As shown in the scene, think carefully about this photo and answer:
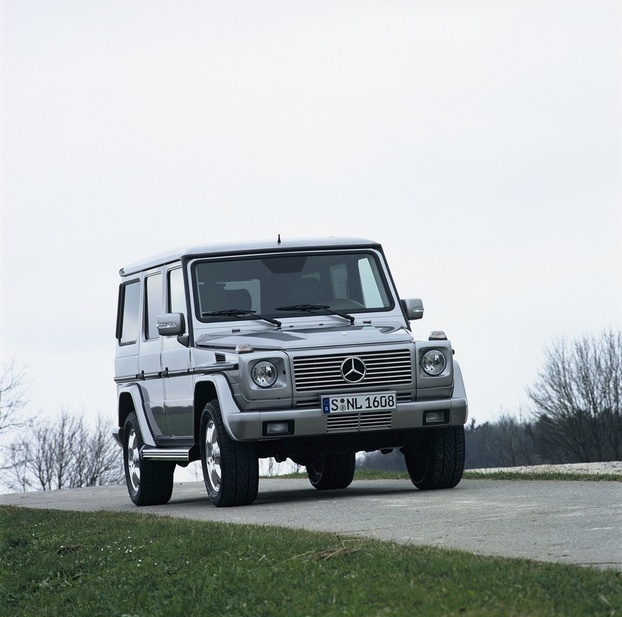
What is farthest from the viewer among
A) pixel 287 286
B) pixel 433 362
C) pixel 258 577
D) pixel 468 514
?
pixel 287 286

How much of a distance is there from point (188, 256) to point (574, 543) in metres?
6.58

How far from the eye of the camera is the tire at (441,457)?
12.7m

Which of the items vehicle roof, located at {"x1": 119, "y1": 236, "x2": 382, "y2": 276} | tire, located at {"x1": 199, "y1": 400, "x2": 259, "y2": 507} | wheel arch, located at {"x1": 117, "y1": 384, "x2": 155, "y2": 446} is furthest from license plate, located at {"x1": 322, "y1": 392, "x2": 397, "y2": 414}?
wheel arch, located at {"x1": 117, "y1": 384, "x2": 155, "y2": 446}

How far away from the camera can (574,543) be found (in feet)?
25.3

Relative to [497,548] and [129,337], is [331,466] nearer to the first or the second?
[129,337]

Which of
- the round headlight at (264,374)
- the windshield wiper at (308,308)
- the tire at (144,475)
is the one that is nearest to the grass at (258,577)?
the round headlight at (264,374)

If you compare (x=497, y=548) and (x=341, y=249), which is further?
(x=341, y=249)

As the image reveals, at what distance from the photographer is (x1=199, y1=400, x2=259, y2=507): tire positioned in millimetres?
11977

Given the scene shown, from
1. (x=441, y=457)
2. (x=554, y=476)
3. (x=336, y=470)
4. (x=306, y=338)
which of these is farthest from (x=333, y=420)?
(x=336, y=470)

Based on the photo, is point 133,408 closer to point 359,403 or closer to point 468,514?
point 359,403

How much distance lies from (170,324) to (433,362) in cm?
257

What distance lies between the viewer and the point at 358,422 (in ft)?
39.3

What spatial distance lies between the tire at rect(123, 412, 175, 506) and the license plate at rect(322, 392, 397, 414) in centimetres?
316

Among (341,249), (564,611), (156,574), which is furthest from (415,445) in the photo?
(564,611)
